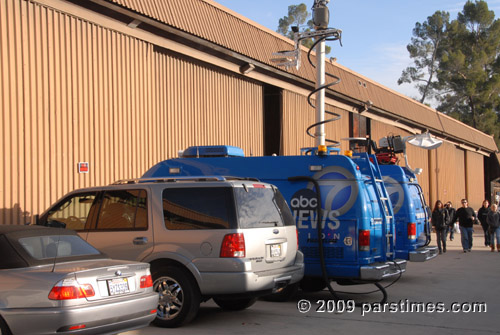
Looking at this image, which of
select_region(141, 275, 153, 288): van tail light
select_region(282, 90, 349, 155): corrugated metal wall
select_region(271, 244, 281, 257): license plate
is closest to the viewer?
select_region(141, 275, 153, 288): van tail light

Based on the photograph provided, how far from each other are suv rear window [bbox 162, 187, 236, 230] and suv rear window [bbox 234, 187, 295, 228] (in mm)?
157

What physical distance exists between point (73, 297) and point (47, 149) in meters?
7.22

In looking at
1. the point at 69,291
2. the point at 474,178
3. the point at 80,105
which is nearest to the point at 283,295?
the point at 69,291

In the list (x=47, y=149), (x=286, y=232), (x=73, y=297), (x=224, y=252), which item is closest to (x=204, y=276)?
(x=224, y=252)

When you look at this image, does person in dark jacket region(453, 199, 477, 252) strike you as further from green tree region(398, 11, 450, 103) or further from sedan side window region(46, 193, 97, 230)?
green tree region(398, 11, 450, 103)

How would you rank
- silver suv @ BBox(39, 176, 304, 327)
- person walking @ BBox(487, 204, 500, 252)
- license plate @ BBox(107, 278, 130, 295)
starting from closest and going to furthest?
license plate @ BBox(107, 278, 130, 295)
silver suv @ BBox(39, 176, 304, 327)
person walking @ BBox(487, 204, 500, 252)

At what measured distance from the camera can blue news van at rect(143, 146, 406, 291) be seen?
10.3 metres

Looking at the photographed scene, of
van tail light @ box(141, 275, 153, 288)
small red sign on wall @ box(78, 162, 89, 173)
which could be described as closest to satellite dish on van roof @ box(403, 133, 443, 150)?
small red sign on wall @ box(78, 162, 89, 173)

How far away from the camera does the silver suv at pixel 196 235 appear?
8.41 meters

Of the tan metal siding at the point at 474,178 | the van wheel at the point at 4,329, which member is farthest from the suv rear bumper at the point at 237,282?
the tan metal siding at the point at 474,178

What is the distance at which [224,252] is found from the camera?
839 cm

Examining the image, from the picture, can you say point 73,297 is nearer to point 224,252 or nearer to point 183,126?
point 224,252

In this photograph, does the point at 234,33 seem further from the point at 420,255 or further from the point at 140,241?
the point at 140,241

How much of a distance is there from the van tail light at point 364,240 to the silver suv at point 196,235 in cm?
136
